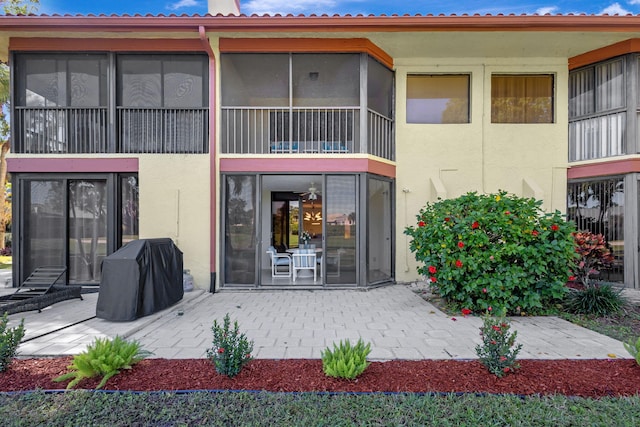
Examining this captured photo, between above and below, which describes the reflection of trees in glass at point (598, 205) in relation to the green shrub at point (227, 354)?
above

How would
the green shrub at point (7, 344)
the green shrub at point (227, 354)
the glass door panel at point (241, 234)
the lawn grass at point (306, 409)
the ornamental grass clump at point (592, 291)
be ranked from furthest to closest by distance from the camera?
the glass door panel at point (241, 234) < the ornamental grass clump at point (592, 291) < the green shrub at point (7, 344) < the green shrub at point (227, 354) < the lawn grass at point (306, 409)

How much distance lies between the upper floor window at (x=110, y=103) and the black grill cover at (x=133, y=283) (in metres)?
3.14

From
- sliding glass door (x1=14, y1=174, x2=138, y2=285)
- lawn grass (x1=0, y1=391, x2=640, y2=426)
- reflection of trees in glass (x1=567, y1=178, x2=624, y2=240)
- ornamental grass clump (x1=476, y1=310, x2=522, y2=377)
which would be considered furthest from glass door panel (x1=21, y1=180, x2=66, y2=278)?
reflection of trees in glass (x1=567, y1=178, x2=624, y2=240)

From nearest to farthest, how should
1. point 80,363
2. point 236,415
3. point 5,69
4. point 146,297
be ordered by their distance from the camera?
point 236,415, point 80,363, point 146,297, point 5,69

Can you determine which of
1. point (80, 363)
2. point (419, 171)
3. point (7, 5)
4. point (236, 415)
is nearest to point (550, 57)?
point (419, 171)

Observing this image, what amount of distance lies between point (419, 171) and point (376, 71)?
2710mm

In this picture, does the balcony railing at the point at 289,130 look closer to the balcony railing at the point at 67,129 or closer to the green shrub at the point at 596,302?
the balcony railing at the point at 67,129

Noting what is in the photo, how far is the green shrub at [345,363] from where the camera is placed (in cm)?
287

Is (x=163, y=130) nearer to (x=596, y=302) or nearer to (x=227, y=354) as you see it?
(x=227, y=354)

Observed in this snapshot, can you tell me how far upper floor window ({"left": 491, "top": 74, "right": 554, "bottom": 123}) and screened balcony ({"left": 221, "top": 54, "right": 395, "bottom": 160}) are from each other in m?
3.38

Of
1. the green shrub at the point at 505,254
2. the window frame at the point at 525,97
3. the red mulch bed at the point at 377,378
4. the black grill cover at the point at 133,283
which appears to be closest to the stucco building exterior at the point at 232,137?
the window frame at the point at 525,97

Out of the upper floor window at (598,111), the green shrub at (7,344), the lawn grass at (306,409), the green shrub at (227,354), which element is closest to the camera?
the lawn grass at (306,409)

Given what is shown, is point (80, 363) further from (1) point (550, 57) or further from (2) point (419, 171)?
(1) point (550, 57)

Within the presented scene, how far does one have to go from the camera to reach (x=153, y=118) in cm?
739
